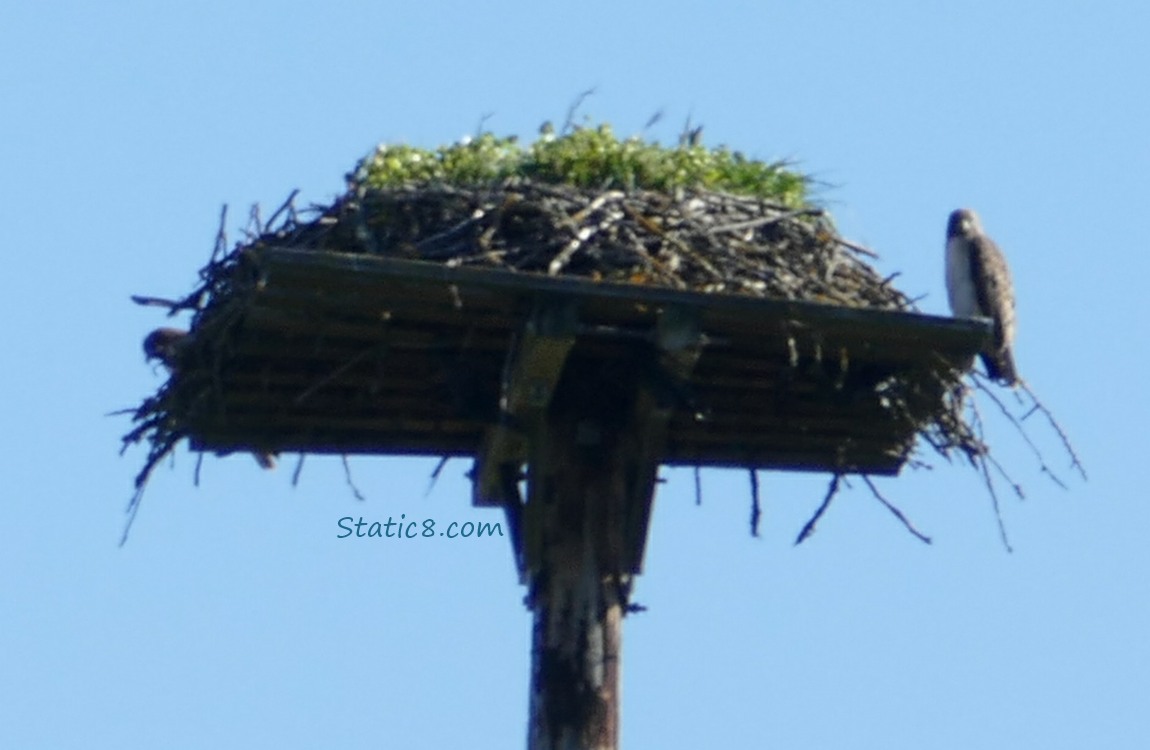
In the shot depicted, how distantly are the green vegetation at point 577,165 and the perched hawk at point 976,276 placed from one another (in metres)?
1.23

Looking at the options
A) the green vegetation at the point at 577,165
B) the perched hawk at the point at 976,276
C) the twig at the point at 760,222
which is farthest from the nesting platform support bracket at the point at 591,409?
the perched hawk at the point at 976,276

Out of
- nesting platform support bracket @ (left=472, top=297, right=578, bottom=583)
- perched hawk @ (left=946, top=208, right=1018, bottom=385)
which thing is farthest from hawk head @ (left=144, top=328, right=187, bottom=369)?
perched hawk @ (left=946, top=208, right=1018, bottom=385)

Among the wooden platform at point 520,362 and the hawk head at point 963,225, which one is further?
the hawk head at point 963,225

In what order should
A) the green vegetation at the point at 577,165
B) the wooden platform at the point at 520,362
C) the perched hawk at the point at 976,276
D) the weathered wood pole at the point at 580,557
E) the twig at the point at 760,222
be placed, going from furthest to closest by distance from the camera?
the perched hawk at the point at 976,276, the green vegetation at the point at 577,165, the twig at the point at 760,222, the weathered wood pole at the point at 580,557, the wooden platform at the point at 520,362

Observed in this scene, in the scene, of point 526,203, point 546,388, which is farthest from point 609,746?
point 526,203

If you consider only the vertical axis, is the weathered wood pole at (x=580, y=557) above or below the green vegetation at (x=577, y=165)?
below

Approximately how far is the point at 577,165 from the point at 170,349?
197cm

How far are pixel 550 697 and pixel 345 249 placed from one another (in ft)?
6.93

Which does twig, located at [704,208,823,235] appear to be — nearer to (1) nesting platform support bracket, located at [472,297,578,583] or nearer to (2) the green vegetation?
(2) the green vegetation

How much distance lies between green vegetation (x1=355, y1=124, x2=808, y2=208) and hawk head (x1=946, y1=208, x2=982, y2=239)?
1549mm

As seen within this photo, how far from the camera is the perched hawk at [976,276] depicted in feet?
35.6

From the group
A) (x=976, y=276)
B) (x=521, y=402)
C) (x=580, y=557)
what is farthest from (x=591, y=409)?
(x=976, y=276)

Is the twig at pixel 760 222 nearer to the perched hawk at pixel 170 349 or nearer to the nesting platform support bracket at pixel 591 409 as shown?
the nesting platform support bracket at pixel 591 409

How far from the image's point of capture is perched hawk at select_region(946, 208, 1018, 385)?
10.8 m
